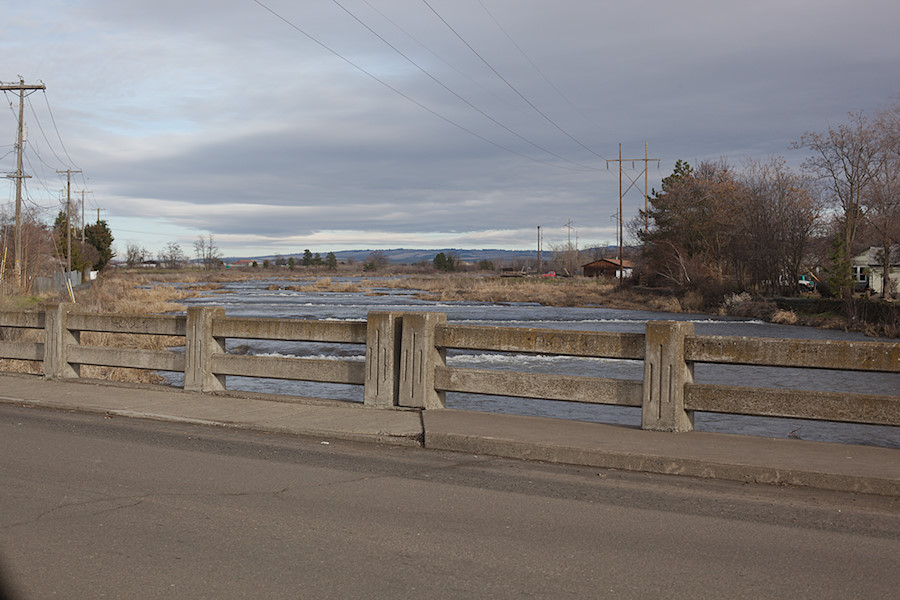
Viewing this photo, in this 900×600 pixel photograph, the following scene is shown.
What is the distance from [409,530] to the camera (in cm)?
583

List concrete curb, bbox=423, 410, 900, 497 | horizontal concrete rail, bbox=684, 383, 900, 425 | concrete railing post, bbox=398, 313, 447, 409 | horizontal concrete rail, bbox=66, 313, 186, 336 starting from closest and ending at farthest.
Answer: concrete curb, bbox=423, 410, 900, 497, horizontal concrete rail, bbox=684, 383, 900, 425, concrete railing post, bbox=398, 313, 447, 409, horizontal concrete rail, bbox=66, 313, 186, 336

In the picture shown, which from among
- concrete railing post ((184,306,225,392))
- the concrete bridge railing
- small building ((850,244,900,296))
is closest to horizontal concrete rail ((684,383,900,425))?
the concrete bridge railing

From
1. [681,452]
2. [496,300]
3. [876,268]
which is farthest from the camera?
[496,300]

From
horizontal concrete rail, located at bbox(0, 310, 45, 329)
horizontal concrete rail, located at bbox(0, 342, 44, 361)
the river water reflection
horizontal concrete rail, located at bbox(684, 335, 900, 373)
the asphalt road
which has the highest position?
horizontal concrete rail, located at bbox(684, 335, 900, 373)

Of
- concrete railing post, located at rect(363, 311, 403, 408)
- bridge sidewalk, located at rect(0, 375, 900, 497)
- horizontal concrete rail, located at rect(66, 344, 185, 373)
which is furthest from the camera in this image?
horizontal concrete rail, located at rect(66, 344, 185, 373)

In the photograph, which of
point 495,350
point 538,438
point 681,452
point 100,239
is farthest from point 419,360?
point 100,239

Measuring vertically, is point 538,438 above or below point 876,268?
below

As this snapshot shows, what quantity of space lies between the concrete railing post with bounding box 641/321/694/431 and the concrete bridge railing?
1 cm

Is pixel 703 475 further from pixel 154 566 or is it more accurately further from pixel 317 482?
pixel 154 566

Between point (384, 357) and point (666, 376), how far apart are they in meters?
3.48

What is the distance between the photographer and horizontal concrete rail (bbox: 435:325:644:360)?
8.82m

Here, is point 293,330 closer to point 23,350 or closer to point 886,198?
point 23,350

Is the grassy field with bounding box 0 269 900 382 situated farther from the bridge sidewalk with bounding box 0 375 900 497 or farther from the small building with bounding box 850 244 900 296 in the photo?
the small building with bounding box 850 244 900 296

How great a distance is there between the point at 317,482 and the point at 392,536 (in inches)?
68.3
